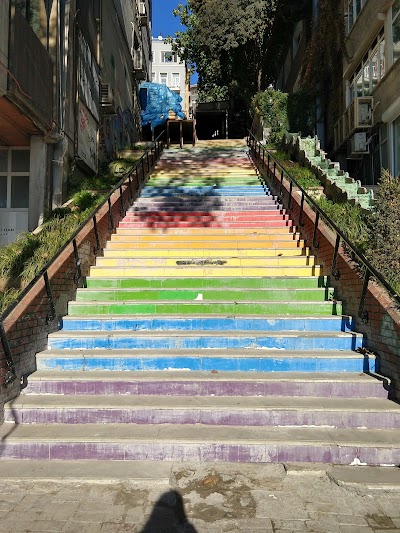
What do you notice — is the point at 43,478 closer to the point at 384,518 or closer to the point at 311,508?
the point at 311,508

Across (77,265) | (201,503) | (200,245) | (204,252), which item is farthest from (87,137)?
(201,503)

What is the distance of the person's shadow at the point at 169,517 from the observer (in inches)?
115

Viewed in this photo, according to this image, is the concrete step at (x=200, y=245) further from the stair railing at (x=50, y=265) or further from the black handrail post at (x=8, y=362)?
the black handrail post at (x=8, y=362)

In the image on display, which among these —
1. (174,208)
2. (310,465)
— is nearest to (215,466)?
(310,465)

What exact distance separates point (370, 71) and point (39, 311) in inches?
516

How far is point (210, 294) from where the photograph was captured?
20.8 ft

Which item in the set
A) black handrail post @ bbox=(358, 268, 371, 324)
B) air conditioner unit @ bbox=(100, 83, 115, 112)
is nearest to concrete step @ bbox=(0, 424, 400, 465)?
black handrail post @ bbox=(358, 268, 371, 324)

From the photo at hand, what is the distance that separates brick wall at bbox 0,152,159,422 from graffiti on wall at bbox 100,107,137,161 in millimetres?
8812

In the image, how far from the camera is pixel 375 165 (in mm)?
13344

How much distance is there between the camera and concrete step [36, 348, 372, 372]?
4.86m

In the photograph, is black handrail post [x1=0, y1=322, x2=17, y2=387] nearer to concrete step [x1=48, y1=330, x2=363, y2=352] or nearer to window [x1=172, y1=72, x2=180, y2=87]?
concrete step [x1=48, y1=330, x2=363, y2=352]

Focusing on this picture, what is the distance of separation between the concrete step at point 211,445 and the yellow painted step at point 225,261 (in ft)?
11.7

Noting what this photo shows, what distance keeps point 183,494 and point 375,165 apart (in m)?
12.4

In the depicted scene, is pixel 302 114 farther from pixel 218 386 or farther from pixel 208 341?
pixel 218 386
